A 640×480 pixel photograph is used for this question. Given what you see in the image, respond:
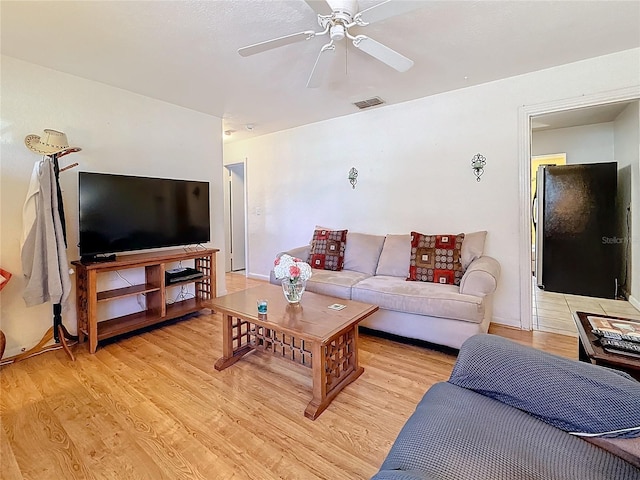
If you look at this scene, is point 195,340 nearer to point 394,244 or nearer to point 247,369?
point 247,369

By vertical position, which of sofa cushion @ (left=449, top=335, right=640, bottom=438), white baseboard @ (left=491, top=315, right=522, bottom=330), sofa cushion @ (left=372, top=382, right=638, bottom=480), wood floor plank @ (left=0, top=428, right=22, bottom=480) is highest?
sofa cushion @ (left=449, top=335, right=640, bottom=438)

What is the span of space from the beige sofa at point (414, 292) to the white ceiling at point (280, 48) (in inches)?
62.5

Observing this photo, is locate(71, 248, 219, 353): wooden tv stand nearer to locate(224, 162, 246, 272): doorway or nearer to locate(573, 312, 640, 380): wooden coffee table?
locate(573, 312, 640, 380): wooden coffee table

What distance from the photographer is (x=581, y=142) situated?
4426 millimetres

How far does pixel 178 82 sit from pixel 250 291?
2.10 meters

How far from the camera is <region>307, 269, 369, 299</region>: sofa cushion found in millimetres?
2885

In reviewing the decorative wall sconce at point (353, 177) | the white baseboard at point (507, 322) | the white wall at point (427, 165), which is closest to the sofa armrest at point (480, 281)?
the white wall at point (427, 165)

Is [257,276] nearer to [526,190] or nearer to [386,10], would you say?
[526,190]

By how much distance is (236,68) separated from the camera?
2623 mm

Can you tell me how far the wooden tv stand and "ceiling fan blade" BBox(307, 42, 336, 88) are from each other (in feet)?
6.24

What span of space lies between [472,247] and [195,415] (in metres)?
2.67

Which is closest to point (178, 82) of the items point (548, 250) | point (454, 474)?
point (454, 474)

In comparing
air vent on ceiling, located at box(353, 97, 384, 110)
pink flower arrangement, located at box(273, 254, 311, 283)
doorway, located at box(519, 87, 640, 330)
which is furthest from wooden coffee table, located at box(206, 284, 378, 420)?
air vent on ceiling, located at box(353, 97, 384, 110)

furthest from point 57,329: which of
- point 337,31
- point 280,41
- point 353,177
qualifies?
point 353,177
